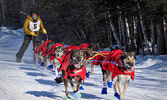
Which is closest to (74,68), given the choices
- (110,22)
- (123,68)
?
(123,68)

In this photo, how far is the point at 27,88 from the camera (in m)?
5.35

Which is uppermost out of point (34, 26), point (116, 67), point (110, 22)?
point (110, 22)

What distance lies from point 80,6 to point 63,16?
4.30 metres

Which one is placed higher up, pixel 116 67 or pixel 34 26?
pixel 34 26

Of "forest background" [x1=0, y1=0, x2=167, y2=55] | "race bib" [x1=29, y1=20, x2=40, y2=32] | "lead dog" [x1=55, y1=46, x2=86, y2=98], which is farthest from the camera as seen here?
"forest background" [x1=0, y1=0, x2=167, y2=55]

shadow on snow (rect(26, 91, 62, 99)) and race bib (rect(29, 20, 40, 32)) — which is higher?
race bib (rect(29, 20, 40, 32))

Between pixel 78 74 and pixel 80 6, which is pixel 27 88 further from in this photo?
pixel 80 6

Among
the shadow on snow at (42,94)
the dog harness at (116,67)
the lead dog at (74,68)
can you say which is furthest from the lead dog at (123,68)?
the shadow on snow at (42,94)

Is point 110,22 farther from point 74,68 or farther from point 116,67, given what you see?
Answer: point 74,68

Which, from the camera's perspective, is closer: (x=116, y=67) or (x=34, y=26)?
(x=116, y=67)

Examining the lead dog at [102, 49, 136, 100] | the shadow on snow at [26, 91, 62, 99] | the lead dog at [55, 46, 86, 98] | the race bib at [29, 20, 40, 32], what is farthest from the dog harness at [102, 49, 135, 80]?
the race bib at [29, 20, 40, 32]

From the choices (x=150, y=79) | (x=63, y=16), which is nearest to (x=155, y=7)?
(x=150, y=79)

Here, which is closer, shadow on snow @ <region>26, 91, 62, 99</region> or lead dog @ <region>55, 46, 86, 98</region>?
lead dog @ <region>55, 46, 86, 98</region>

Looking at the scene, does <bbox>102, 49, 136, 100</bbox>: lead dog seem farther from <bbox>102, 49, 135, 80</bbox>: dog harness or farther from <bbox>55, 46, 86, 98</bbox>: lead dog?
<bbox>55, 46, 86, 98</bbox>: lead dog
